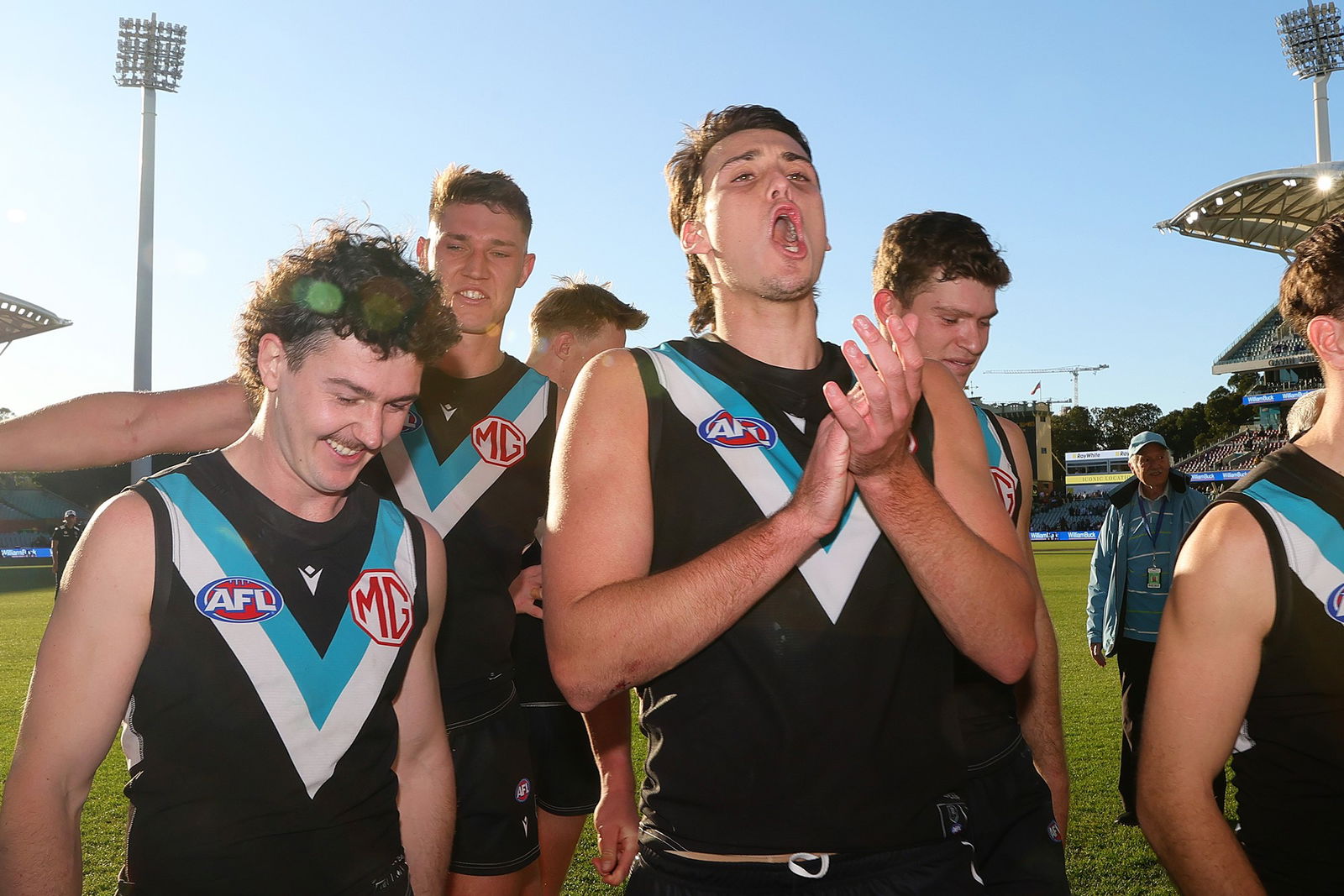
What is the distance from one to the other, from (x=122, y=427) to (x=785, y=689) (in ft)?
7.63

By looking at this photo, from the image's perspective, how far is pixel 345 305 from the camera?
2.63m

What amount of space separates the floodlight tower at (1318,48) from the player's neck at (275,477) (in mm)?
74955

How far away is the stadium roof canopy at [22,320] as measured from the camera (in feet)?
197

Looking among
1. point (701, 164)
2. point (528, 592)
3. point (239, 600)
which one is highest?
point (701, 164)

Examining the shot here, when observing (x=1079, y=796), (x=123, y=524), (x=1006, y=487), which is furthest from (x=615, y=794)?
(x=1079, y=796)

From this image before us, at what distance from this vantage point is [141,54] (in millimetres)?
50812

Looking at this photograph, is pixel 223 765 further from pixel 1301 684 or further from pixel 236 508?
pixel 1301 684

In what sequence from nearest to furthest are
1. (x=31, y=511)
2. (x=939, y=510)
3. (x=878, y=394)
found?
1. (x=878, y=394)
2. (x=939, y=510)
3. (x=31, y=511)

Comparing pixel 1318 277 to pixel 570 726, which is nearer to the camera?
pixel 1318 277

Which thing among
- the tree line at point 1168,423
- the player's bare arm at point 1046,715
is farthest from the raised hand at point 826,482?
the tree line at point 1168,423

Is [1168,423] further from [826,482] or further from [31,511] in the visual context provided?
[826,482]

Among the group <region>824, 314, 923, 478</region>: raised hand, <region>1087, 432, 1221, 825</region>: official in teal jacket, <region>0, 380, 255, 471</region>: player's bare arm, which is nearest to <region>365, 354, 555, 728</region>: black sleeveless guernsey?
<region>0, 380, 255, 471</region>: player's bare arm

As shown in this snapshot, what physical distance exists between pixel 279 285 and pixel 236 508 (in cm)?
66

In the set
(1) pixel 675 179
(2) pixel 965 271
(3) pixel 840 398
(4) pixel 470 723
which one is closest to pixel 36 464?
(4) pixel 470 723
